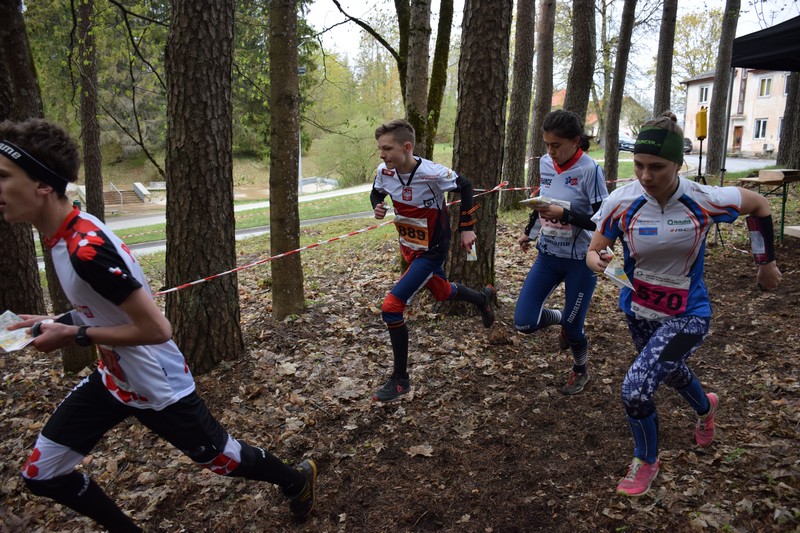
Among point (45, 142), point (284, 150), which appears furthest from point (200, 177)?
point (45, 142)

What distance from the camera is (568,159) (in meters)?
4.68

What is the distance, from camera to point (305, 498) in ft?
11.4

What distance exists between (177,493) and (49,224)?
2.32m

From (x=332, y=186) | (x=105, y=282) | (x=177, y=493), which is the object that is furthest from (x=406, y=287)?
(x=332, y=186)

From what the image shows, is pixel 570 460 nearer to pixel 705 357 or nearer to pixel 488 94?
pixel 705 357

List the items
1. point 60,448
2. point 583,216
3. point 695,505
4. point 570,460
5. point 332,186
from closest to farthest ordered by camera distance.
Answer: point 60,448, point 695,505, point 570,460, point 583,216, point 332,186

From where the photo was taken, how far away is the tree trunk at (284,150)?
6293 mm

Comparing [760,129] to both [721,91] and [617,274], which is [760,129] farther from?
[617,274]

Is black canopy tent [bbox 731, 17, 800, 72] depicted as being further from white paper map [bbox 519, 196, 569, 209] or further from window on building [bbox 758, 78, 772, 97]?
window on building [bbox 758, 78, 772, 97]

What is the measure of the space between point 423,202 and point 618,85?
11.5 metres

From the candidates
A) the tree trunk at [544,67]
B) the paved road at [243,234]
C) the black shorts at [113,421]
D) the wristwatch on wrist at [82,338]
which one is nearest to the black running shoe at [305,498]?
the black shorts at [113,421]

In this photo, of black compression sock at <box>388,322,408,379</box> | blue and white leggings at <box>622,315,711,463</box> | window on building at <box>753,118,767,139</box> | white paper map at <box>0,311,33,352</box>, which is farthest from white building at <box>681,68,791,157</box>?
white paper map at <box>0,311,33,352</box>

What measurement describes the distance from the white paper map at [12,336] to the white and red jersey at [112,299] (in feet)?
0.82

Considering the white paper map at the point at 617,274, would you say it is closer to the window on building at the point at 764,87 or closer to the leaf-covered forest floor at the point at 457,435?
the leaf-covered forest floor at the point at 457,435
